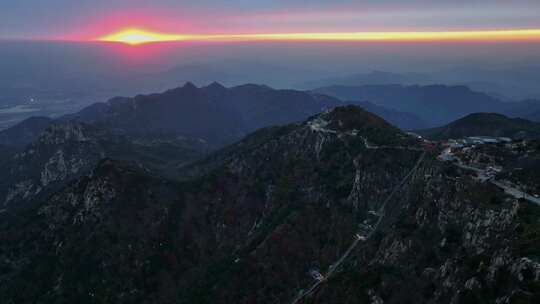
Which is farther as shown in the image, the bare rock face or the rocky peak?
the rocky peak

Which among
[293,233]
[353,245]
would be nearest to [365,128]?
[293,233]

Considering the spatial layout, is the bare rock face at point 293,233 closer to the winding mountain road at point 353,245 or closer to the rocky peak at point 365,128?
the winding mountain road at point 353,245

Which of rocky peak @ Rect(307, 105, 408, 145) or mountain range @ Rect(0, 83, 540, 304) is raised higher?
rocky peak @ Rect(307, 105, 408, 145)

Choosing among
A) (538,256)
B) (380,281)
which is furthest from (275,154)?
(538,256)

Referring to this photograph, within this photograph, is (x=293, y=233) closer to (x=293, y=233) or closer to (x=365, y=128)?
(x=293, y=233)

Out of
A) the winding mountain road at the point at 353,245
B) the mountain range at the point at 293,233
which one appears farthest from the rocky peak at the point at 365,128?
the winding mountain road at the point at 353,245

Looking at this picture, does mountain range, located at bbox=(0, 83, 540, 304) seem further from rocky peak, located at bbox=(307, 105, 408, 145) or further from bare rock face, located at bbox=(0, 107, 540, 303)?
rocky peak, located at bbox=(307, 105, 408, 145)

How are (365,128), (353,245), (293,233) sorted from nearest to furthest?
1. (353,245)
2. (293,233)
3. (365,128)

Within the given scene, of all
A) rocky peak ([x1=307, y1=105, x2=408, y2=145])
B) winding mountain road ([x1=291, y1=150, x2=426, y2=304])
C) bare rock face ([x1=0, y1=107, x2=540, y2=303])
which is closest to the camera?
bare rock face ([x1=0, y1=107, x2=540, y2=303])

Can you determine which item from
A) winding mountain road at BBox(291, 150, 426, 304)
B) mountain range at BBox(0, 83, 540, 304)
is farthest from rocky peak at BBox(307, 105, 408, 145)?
winding mountain road at BBox(291, 150, 426, 304)
